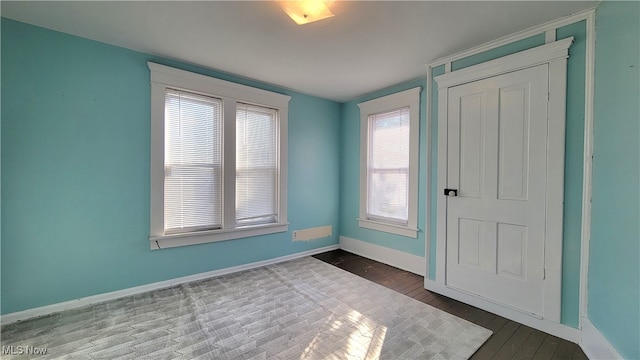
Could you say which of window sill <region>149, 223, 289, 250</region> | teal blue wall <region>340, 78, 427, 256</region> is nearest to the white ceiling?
teal blue wall <region>340, 78, 427, 256</region>

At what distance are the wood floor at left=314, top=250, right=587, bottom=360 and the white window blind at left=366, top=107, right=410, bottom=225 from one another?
802mm

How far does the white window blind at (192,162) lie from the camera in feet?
9.34

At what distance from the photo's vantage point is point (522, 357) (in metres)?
1.81

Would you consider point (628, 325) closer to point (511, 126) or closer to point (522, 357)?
point (522, 357)

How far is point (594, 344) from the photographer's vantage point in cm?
177

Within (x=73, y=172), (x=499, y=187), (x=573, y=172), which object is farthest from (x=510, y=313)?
(x=73, y=172)

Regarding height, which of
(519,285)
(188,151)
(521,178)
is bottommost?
(519,285)

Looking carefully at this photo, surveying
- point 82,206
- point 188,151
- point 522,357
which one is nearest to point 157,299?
point 82,206

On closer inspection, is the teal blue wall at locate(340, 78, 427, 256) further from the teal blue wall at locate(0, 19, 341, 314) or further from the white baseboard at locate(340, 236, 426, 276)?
the teal blue wall at locate(0, 19, 341, 314)

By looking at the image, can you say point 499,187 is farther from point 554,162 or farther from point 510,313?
point 510,313

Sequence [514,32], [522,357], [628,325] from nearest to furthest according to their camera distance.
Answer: [628,325]
[522,357]
[514,32]

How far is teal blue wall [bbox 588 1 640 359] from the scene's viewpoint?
1.49 m

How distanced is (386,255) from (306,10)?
3.11 metres

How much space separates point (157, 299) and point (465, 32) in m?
3.75
